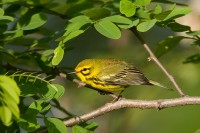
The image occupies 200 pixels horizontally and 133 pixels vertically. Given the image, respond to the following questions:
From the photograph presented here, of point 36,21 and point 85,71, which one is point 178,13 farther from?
point 85,71

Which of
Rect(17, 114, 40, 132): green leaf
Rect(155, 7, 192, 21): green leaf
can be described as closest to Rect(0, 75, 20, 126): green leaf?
Rect(17, 114, 40, 132): green leaf

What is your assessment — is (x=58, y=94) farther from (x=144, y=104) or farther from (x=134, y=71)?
(x=134, y=71)

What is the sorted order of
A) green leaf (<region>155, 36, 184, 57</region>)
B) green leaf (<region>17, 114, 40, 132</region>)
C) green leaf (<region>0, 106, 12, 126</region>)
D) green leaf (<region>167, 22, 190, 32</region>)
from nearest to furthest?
green leaf (<region>0, 106, 12, 126</region>), green leaf (<region>17, 114, 40, 132</region>), green leaf (<region>167, 22, 190, 32</region>), green leaf (<region>155, 36, 184, 57</region>)

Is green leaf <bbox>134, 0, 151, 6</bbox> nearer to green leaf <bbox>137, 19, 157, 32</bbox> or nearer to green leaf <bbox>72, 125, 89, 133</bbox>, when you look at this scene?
green leaf <bbox>137, 19, 157, 32</bbox>

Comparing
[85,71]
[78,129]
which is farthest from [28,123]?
[85,71]

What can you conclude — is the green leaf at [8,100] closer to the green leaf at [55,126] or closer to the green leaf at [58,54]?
the green leaf at [55,126]

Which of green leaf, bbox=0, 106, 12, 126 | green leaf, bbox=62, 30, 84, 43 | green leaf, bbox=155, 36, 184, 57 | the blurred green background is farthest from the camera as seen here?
the blurred green background

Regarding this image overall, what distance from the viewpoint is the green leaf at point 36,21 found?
6.82 ft

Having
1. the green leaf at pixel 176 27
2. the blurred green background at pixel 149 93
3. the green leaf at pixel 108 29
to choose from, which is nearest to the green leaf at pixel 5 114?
the green leaf at pixel 108 29

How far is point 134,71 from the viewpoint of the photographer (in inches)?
97.3

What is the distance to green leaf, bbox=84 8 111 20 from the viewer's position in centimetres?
199

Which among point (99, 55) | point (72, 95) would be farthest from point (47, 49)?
point (72, 95)

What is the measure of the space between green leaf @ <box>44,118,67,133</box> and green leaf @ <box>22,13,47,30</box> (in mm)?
467

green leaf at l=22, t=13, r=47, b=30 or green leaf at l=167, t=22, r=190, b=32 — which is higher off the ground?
green leaf at l=167, t=22, r=190, b=32
